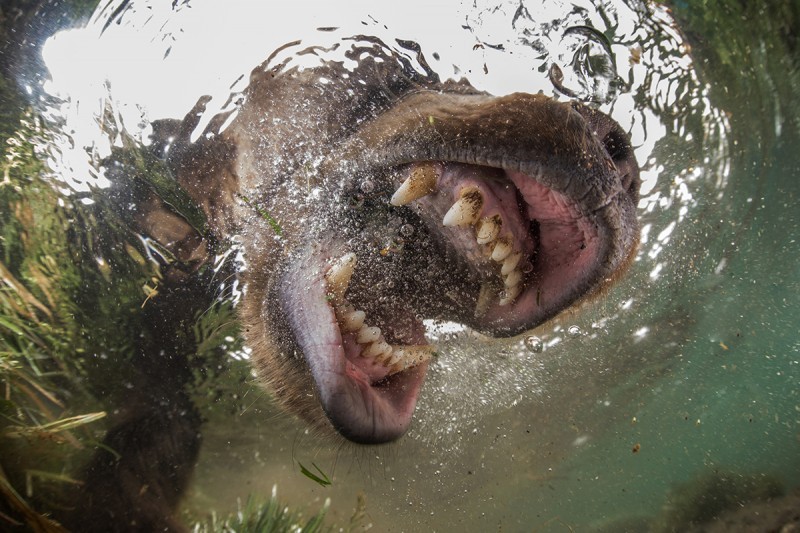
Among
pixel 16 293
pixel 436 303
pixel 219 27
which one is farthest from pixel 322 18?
pixel 16 293

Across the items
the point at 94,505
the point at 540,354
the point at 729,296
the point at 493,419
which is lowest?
the point at 94,505

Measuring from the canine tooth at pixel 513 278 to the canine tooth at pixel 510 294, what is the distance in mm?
28

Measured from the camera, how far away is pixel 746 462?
32.9 ft

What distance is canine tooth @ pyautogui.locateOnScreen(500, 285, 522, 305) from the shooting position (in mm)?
2150

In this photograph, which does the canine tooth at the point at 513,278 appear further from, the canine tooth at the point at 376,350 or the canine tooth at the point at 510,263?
the canine tooth at the point at 376,350

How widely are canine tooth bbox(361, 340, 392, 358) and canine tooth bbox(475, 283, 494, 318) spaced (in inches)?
18.4

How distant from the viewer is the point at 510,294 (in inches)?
85.6

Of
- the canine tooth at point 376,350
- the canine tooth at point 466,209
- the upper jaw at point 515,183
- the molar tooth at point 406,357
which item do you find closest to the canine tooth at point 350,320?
the canine tooth at point 376,350

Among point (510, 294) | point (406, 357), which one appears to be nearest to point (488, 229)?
point (510, 294)

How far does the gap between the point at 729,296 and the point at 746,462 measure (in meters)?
6.68

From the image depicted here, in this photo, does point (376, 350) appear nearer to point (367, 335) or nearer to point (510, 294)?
point (367, 335)

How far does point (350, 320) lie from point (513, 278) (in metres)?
0.69

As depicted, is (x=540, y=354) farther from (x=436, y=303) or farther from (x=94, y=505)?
(x=94, y=505)

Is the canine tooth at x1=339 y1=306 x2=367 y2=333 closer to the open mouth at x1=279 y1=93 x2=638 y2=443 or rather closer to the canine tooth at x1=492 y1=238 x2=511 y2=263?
the open mouth at x1=279 y1=93 x2=638 y2=443
